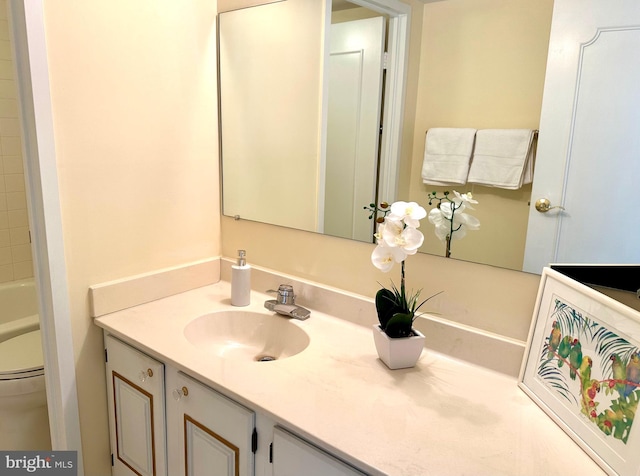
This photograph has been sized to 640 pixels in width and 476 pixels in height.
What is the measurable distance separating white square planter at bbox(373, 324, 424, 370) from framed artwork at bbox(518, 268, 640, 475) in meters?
0.26

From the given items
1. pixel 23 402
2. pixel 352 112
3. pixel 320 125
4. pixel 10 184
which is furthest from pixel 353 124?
pixel 10 184

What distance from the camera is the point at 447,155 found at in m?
1.19

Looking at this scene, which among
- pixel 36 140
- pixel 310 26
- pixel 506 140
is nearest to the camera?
pixel 506 140

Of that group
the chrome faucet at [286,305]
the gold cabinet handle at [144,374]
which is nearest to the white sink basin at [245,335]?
the chrome faucet at [286,305]

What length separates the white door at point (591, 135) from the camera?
Result: 0.94 m

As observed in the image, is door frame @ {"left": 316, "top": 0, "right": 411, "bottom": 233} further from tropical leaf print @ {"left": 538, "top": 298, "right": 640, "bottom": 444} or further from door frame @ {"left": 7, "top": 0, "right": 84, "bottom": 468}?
door frame @ {"left": 7, "top": 0, "right": 84, "bottom": 468}

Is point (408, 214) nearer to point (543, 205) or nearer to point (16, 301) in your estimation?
point (543, 205)

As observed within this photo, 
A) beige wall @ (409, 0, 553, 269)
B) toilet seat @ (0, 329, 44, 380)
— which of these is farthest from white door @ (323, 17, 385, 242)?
toilet seat @ (0, 329, 44, 380)

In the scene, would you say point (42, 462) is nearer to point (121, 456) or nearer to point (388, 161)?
point (121, 456)

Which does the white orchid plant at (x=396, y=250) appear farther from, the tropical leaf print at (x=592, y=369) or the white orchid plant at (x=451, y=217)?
the tropical leaf print at (x=592, y=369)

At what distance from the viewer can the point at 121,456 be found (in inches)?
59.7

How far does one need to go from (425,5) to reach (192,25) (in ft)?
2.71

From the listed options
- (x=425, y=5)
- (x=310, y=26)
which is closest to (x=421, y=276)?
(x=425, y=5)

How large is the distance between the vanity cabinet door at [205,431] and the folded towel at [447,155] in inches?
30.0
